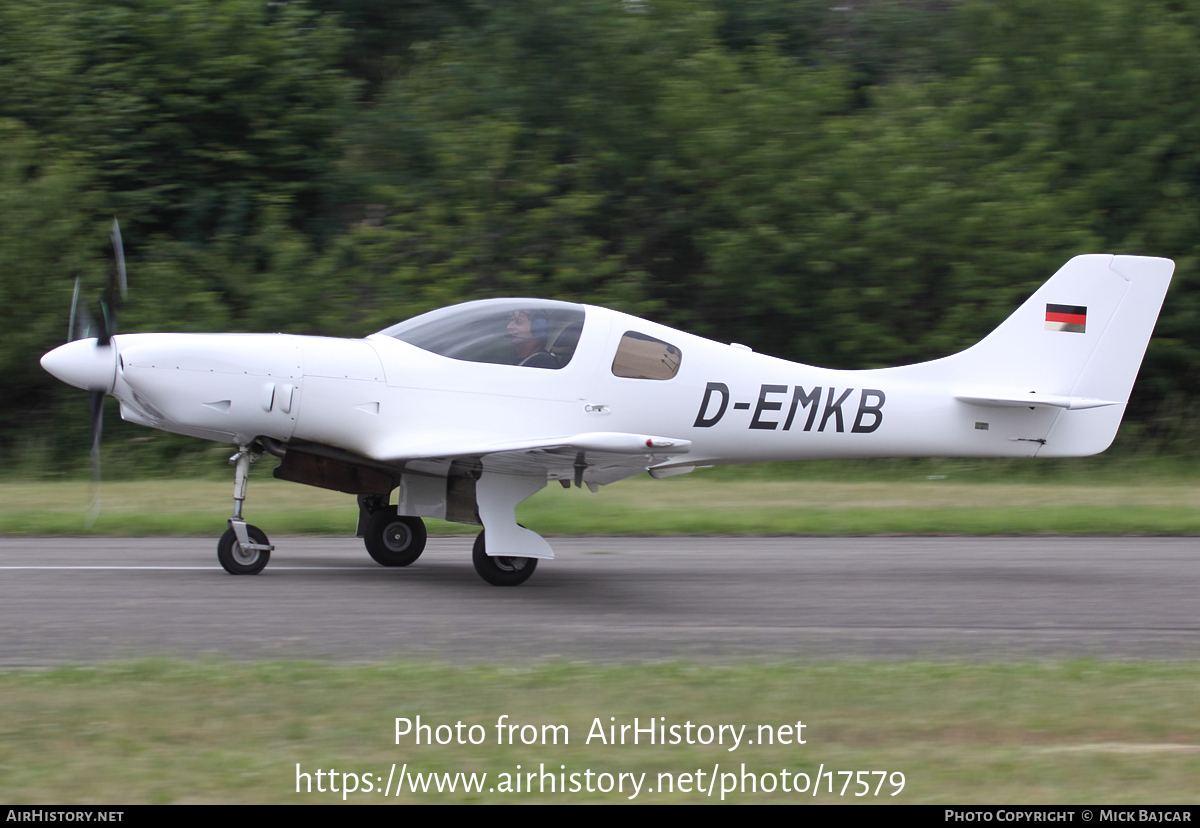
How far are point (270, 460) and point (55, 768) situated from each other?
11674mm

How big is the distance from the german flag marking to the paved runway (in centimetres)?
190

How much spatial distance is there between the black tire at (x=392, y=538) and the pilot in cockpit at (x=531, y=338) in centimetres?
169

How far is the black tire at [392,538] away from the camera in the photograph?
28.3 feet

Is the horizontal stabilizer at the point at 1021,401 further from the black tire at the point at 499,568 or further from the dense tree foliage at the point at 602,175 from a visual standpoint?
the dense tree foliage at the point at 602,175

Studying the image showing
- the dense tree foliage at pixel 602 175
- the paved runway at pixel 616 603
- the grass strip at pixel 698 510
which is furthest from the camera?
the dense tree foliage at pixel 602 175

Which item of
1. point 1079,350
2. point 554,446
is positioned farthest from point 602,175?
point 554,446

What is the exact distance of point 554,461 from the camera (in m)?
7.25

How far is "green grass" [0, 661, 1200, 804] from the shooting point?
3902 millimetres

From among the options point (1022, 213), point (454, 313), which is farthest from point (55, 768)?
point (1022, 213)

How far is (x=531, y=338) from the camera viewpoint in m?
7.90

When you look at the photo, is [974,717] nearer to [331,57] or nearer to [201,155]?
[201,155]

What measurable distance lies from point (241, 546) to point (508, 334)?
2.36m

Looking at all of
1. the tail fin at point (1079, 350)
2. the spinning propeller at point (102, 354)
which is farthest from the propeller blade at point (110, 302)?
the tail fin at point (1079, 350)

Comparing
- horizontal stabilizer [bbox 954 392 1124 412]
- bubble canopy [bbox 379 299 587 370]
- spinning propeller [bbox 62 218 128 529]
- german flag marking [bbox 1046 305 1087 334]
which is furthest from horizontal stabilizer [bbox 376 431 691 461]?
german flag marking [bbox 1046 305 1087 334]
